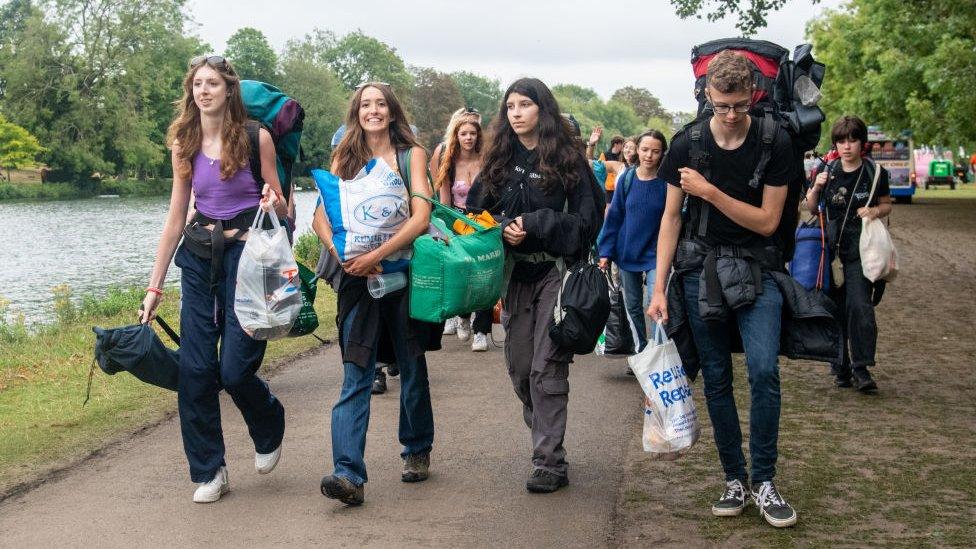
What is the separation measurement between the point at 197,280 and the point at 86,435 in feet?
6.50

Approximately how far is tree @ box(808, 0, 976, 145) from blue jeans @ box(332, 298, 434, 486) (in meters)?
14.2

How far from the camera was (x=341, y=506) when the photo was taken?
5.47 meters

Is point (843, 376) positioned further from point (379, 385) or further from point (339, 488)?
point (339, 488)

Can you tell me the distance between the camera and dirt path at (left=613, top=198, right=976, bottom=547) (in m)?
5.00

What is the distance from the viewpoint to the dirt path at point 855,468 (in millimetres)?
5004

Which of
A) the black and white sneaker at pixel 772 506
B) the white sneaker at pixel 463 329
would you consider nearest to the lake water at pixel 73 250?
the white sneaker at pixel 463 329

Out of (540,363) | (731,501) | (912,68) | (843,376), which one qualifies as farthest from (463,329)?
(912,68)

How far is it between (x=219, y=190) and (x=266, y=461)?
1350mm

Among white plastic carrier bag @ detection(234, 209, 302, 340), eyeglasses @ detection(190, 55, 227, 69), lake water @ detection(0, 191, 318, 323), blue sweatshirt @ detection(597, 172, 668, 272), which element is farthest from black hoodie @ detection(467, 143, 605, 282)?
lake water @ detection(0, 191, 318, 323)

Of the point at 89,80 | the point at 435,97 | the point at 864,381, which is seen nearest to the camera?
the point at 864,381

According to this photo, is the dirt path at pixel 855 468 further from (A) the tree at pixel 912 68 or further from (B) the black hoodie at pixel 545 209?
(A) the tree at pixel 912 68

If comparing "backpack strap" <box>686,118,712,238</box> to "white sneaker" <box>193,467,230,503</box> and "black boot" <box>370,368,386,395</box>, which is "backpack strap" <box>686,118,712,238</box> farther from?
"black boot" <box>370,368,386,395</box>

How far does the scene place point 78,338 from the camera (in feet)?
40.8

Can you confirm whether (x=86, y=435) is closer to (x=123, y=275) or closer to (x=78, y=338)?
(x=78, y=338)
